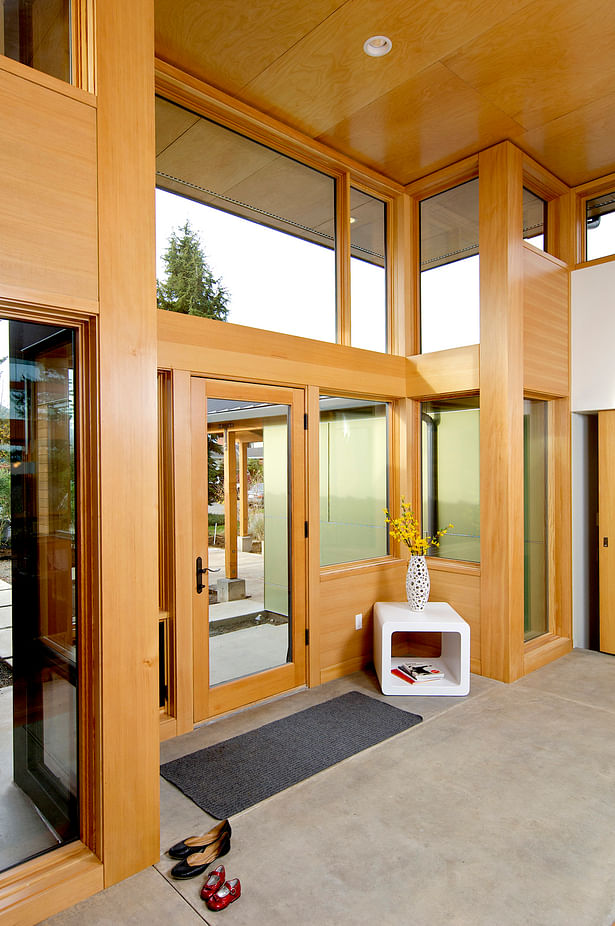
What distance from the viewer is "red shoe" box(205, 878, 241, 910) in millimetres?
1972

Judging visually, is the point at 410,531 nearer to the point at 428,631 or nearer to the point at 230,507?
the point at 428,631

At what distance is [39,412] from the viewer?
81.7 inches

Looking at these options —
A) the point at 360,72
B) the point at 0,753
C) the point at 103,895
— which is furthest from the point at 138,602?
the point at 360,72

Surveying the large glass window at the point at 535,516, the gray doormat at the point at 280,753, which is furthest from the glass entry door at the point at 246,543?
the large glass window at the point at 535,516

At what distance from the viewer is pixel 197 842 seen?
7.50 feet

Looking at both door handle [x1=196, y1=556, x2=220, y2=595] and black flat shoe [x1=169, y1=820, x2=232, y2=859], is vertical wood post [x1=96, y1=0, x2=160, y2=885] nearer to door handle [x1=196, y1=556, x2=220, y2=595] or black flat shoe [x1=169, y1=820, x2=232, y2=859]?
black flat shoe [x1=169, y1=820, x2=232, y2=859]

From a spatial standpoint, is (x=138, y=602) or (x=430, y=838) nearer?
(x=138, y=602)

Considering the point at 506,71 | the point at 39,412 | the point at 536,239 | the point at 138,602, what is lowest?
the point at 138,602

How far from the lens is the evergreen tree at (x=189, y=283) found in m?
3.36

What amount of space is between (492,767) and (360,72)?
372 cm

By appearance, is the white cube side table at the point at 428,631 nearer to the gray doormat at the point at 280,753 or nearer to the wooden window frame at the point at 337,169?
the gray doormat at the point at 280,753

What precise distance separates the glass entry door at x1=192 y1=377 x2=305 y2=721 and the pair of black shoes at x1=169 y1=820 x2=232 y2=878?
3.43 ft

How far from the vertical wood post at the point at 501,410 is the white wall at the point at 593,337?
0.79 metres

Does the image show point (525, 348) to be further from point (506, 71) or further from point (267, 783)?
point (267, 783)
